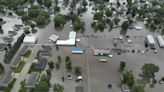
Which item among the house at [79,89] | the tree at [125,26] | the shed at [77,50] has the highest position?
the tree at [125,26]

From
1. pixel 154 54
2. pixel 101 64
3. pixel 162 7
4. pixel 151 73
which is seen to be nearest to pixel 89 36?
pixel 101 64

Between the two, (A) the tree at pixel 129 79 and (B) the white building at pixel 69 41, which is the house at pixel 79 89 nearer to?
(A) the tree at pixel 129 79

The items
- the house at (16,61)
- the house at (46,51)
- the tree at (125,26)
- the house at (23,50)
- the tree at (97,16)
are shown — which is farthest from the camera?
the tree at (97,16)

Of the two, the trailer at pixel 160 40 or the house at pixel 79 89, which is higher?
the trailer at pixel 160 40

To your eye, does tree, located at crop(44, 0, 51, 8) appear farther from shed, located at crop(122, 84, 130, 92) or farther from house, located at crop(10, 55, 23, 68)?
shed, located at crop(122, 84, 130, 92)

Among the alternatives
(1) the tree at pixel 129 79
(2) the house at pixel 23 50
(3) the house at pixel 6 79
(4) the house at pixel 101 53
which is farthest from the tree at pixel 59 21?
(1) the tree at pixel 129 79

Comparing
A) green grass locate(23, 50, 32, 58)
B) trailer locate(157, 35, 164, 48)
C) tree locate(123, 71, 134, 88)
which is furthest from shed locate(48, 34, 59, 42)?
trailer locate(157, 35, 164, 48)

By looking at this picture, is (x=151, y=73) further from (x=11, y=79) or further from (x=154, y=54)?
(x=11, y=79)

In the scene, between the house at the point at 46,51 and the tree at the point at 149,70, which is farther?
the house at the point at 46,51
